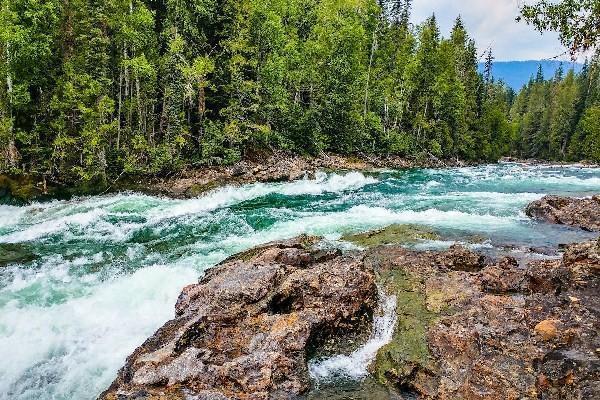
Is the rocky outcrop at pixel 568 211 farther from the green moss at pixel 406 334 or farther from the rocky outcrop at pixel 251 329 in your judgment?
the rocky outcrop at pixel 251 329

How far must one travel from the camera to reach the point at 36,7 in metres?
22.0

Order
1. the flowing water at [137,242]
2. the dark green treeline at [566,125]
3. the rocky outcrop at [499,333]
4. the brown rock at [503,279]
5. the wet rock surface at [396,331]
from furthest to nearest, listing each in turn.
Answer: the dark green treeline at [566,125] → the brown rock at [503,279] → the flowing water at [137,242] → the wet rock surface at [396,331] → the rocky outcrop at [499,333]

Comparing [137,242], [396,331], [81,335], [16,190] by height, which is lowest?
[81,335]

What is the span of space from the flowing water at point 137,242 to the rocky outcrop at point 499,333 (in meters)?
1.04

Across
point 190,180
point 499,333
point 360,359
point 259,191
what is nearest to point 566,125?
point 259,191

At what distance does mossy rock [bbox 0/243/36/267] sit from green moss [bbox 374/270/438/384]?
37.9 ft

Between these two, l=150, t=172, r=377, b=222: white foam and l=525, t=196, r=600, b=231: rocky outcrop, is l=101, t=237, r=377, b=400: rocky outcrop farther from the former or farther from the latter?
l=525, t=196, r=600, b=231: rocky outcrop

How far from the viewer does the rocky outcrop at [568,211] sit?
1683cm

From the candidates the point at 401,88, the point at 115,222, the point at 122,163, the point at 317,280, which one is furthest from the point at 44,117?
the point at 401,88

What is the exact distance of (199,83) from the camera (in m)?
28.8

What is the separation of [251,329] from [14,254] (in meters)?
11.1

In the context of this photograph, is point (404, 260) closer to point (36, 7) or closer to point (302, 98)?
point (36, 7)

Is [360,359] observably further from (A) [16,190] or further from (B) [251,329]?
(A) [16,190]

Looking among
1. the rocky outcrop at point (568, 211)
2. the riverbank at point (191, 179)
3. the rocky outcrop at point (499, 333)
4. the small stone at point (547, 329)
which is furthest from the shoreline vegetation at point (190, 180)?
the small stone at point (547, 329)
